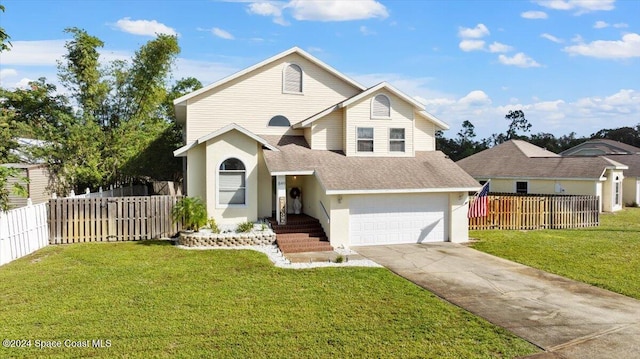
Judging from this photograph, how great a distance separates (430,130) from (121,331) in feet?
55.0

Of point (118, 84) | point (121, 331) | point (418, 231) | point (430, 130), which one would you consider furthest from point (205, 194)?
point (118, 84)

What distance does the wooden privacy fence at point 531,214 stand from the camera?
19.6 metres

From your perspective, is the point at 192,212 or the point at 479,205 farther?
the point at 479,205

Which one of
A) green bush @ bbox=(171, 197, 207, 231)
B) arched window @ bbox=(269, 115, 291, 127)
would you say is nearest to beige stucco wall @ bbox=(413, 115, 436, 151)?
arched window @ bbox=(269, 115, 291, 127)

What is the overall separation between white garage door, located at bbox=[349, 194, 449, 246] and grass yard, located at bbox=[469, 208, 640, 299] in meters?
1.80

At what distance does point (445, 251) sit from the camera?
14.5m

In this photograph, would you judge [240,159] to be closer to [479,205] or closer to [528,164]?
[479,205]

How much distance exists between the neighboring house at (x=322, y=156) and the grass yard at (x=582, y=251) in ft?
7.72

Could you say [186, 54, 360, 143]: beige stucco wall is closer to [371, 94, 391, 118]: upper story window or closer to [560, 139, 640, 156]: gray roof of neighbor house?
[371, 94, 391, 118]: upper story window

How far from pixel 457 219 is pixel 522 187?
16.7 meters

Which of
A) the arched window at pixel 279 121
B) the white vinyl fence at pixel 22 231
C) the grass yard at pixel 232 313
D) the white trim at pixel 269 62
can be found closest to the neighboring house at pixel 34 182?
the white vinyl fence at pixel 22 231

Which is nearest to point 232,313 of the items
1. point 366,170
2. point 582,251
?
point 366,170

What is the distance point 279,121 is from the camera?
750 inches

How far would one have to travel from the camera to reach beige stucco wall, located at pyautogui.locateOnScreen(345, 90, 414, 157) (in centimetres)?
1764
